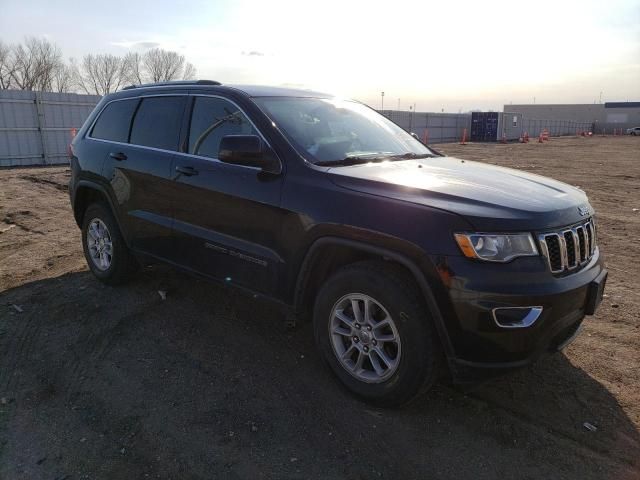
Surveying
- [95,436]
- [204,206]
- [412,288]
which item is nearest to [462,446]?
[412,288]

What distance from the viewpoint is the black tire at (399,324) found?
2.84 metres

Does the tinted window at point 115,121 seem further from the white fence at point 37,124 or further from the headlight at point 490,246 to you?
the white fence at point 37,124

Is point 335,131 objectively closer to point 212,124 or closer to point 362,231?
point 212,124

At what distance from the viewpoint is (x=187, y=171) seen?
4.04 meters

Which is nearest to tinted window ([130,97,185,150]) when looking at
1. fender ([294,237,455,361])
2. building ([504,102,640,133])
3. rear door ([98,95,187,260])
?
rear door ([98,95,187,260])

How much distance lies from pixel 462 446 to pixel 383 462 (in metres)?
0.47

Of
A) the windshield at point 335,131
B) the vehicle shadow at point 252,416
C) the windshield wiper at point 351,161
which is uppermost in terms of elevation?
the windshield at point 335,131

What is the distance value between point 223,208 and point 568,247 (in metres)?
2.27

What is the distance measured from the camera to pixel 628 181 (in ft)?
46.2

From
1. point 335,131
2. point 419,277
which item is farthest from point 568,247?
point 335,131

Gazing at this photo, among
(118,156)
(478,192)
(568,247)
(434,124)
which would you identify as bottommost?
(568,247)

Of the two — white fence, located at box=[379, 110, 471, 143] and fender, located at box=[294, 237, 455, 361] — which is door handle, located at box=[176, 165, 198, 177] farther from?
white fence, located at box=[379, 110, 471, 143]

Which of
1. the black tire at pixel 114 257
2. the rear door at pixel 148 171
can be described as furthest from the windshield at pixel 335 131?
the black tire at pixel 114 257

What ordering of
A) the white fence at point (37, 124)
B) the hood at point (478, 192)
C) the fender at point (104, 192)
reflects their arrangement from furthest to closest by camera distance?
1. the white fence at point (37, 124)
2. the fender at point (104, 192)
3. the hood at point (478, 192)
